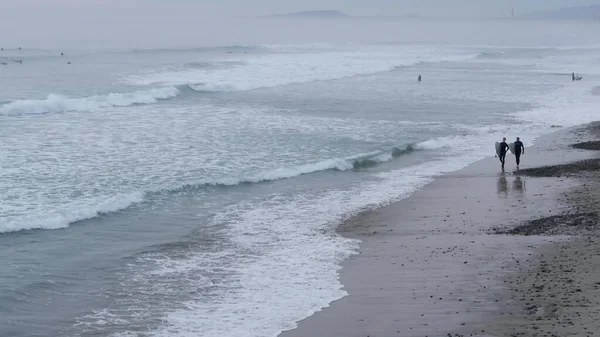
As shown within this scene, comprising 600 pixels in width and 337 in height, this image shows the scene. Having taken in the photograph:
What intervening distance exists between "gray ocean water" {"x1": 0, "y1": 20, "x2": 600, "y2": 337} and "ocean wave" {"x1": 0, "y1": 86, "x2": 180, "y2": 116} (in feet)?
0.44

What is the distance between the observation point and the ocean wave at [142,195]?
19203mm

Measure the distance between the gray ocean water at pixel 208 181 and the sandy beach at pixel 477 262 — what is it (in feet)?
2.47

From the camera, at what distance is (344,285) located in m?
15.0

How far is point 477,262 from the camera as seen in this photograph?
15945 millimetres

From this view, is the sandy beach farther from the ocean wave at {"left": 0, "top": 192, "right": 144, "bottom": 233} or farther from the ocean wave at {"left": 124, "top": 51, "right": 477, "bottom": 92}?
the ocean wave at {"left": 124, "top": 51, "right": 477, "bottom": 92}

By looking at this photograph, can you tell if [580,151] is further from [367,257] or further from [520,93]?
[520,93]

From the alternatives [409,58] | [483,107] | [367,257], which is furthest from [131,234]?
[409,58]

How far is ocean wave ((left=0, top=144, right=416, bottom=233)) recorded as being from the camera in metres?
19.2

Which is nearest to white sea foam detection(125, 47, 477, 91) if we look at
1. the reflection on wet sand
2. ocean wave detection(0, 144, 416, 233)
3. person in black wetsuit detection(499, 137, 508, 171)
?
ocean wave detection(0, 144, 416, 233)

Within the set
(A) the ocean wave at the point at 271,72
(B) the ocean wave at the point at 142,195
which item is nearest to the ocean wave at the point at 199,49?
(A) the ocean wave at the point at 271,72

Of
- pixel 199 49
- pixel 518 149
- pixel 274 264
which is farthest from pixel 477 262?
pixel 199 49

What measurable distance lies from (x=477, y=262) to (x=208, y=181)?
10.3m

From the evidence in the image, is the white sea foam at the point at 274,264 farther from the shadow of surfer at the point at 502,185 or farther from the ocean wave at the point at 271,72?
the ocean wave at the point at 271,72

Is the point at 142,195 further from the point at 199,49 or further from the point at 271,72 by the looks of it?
the point at 199,49
